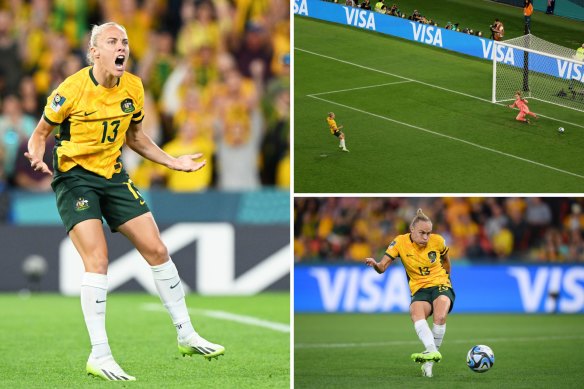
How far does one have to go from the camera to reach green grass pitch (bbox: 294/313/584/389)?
7.77 metres

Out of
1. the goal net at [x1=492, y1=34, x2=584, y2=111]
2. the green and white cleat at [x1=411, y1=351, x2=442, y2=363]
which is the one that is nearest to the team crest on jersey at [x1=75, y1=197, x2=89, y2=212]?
the green and white cleat at [x1=411, y1=351, x2=442, y2=363]

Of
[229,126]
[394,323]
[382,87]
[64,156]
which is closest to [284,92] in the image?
[229,126]

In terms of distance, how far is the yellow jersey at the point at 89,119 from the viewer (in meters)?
6.34

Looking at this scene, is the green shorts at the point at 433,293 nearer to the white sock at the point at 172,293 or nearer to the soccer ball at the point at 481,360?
the soccer ball at the point at 481,360

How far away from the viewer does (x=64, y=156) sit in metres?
6.45

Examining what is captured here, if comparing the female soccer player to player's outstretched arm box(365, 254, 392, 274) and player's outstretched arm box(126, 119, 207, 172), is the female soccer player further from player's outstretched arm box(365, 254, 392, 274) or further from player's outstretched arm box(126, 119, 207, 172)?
player's outstretched arm box(365, 254, 392, 274)

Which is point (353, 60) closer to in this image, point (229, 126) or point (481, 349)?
point (229, 126)

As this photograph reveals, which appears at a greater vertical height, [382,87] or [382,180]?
[382,87]

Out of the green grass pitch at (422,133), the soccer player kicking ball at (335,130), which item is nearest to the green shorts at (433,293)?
the green grass pitch at (422,133)

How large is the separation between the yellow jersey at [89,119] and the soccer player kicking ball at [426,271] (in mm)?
2646

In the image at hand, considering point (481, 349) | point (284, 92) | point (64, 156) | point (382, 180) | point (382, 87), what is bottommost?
point (481, 349)

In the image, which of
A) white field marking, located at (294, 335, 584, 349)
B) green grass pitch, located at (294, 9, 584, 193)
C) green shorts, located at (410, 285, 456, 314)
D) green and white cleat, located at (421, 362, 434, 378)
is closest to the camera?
green and white cleat, located at (421, 362, 434, 378)

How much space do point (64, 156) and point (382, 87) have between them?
617 inches

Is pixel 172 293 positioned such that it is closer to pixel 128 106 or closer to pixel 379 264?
pixel 128 106
